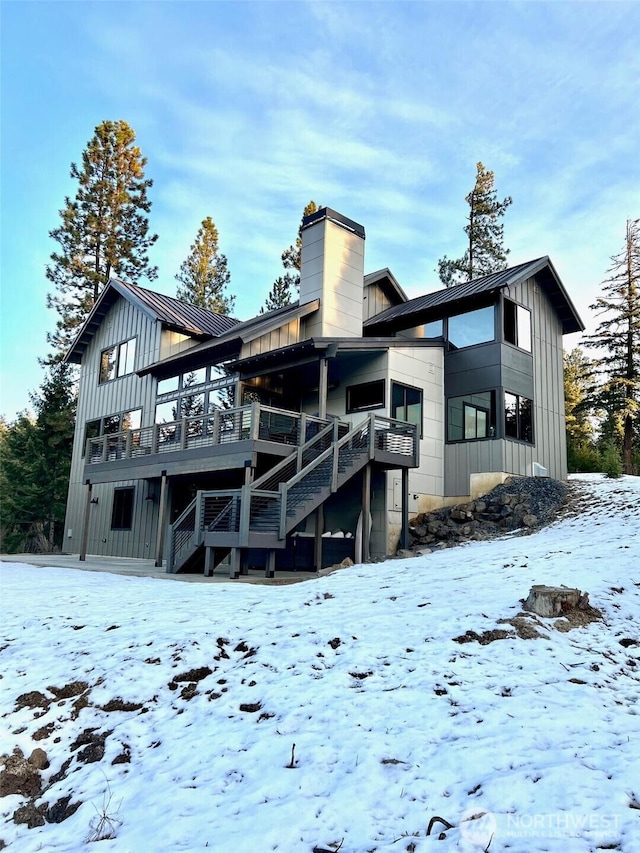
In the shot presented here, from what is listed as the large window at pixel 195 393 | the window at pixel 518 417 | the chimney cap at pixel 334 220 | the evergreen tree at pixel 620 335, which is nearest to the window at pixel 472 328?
the window at pixel 518 417

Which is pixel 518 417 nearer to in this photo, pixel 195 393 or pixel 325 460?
pixel 325 460

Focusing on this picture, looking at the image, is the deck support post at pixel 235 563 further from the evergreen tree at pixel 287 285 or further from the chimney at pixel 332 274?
the evergreen tree at pixel 287 285

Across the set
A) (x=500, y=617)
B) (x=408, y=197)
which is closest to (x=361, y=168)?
(x=408, y=197)

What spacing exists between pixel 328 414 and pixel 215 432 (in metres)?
3.99

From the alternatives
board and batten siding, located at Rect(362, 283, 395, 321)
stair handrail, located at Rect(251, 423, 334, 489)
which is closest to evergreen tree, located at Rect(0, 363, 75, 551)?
board and batten siding, located at Rect(362, 283, 395, 321)

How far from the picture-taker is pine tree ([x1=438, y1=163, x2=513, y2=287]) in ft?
113

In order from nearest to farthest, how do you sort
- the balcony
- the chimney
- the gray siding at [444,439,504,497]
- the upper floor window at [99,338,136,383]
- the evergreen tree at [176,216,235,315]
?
the balcony
the gray siding at [444,439,504,497]
the chimney
the upper floor window at [99,338,136,383]
the evergreen tree at [176,216,235,315]

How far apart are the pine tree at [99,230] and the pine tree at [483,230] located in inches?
694

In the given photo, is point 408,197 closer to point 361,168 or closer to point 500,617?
point 361,168

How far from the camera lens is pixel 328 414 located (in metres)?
17.6

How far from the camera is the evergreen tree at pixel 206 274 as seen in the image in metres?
38.6

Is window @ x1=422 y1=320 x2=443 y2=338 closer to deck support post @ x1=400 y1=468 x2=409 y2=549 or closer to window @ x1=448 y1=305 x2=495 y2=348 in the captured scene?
window @ x1=448 y1=305 x2=495 y2=348

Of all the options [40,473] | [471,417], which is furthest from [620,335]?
[40,473]

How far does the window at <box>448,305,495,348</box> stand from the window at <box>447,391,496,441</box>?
5.28 feet
